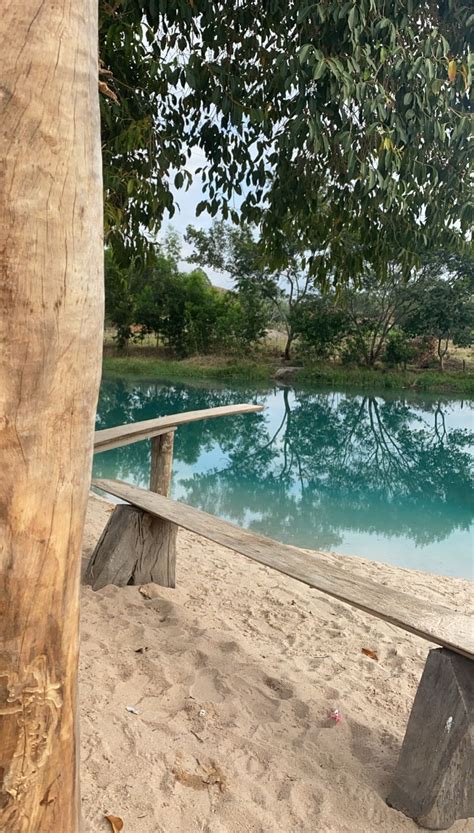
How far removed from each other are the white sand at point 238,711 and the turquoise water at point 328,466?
3.72 meters

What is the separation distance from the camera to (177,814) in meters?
1.85

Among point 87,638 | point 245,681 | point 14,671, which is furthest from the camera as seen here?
point 87,638

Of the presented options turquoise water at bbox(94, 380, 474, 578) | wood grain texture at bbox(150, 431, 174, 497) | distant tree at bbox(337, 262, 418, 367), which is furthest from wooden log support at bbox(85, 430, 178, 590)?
distant tree at bbox(337, 262, 418, 367)

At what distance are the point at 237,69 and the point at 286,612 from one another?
10.8 feet

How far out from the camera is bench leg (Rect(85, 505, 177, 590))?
3.49 metres

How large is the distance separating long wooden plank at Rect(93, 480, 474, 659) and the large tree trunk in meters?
1.16

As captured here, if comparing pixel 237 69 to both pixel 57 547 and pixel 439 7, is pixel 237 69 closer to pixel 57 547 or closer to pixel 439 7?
pixel 439 7

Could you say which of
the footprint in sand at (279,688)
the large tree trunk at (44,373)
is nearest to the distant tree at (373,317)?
the footprint in sand at (279,688)

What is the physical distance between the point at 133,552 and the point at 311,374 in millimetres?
19285

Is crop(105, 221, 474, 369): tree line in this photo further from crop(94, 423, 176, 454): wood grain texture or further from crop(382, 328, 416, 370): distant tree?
crop(94, 423, 176, 454): wood grain texture

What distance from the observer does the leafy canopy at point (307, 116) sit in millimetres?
3125

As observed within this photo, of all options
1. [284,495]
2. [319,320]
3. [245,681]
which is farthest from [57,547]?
[319,320]

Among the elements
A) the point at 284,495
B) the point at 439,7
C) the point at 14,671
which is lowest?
the point at 284,495

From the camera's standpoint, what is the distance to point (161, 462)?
4535mm
